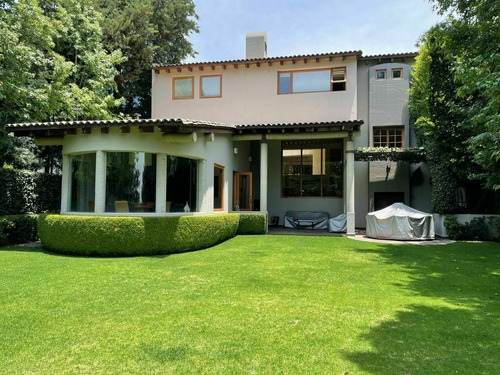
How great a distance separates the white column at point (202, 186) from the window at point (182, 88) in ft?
25.0

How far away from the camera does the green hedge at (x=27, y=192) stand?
1134 centimetres

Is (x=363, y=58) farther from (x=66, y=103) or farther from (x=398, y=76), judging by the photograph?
(x=66, y=103)

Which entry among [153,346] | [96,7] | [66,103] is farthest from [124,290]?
[96,7]

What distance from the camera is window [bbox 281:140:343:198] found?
16.6m

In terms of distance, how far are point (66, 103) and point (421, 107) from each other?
1661 cm

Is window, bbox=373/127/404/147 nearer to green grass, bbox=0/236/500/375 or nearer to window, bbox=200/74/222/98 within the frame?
window, bbox=200/74/222/98

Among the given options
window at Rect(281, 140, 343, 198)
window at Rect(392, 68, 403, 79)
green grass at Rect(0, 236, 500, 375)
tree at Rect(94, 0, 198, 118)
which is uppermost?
tree at Rect(94, 0, 198, 118)

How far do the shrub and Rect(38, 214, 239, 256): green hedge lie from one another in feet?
13.8

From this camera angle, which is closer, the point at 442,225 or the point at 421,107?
the point at 442,225

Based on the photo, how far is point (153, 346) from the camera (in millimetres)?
3322

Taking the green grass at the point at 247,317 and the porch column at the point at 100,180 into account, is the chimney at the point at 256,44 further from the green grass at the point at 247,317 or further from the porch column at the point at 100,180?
the green grass at the point at 247,317

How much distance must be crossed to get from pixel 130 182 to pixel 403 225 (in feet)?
32.6

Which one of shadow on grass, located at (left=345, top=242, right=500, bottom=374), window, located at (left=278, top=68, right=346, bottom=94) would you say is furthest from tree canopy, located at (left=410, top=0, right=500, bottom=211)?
shadow on grass, located at (left=345, top=242, right=500, bottom=374)

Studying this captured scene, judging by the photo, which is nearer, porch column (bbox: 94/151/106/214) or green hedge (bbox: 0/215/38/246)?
porch column (bbox: 94/151/106/214)
